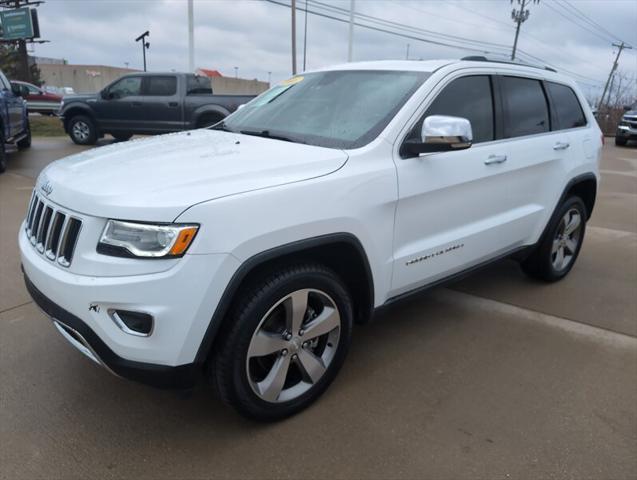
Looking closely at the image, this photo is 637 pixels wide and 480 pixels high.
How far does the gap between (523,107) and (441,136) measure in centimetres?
149

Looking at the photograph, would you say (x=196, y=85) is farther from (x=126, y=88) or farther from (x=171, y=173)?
(x=171, y=173)

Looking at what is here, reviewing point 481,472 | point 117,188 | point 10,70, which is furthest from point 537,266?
point 10,70

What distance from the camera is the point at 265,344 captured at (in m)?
2.37

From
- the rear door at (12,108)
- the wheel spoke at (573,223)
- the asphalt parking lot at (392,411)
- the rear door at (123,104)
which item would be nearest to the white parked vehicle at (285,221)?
the asphalt parking lot at (392,411)

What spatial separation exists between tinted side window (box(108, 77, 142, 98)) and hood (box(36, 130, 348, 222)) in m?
10.3

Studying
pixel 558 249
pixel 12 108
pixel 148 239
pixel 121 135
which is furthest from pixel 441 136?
pixel 121 135

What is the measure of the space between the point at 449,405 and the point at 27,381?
2306mm

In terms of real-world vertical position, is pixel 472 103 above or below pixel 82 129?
above

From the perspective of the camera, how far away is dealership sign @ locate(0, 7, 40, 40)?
28422 millimetres

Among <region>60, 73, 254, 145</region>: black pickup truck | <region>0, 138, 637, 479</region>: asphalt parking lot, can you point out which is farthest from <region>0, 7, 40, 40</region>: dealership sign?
<region>0, 138, 637, 479</region>: asphalt parking lot

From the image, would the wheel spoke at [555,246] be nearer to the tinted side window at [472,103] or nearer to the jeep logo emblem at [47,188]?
the tinted side window at [472,103]

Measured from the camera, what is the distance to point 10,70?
3797cm

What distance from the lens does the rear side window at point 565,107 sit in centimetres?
424

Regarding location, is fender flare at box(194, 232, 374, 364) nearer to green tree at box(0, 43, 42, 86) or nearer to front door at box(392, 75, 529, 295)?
front door at box(392, 75, 529, 295)
